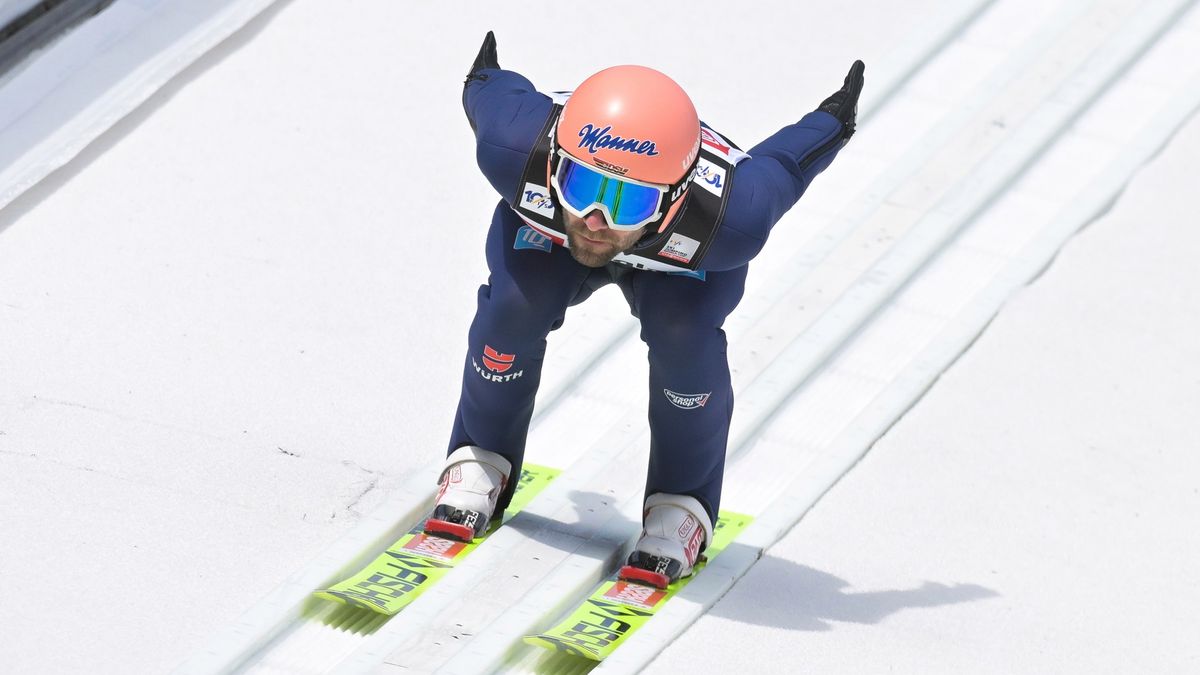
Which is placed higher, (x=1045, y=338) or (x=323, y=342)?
(x=323, y=342)

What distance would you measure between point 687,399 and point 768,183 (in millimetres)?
540

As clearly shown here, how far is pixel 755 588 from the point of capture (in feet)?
16.0

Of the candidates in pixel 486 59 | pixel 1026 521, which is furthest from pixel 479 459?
pixel 1026 521

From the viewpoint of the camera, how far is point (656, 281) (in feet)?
14.9

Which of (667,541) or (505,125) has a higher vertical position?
(505,125)

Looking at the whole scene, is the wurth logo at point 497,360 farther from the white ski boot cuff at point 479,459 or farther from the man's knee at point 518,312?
the white ski boot cuff at point 479,459

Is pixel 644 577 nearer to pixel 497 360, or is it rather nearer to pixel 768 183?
pixel 497 360

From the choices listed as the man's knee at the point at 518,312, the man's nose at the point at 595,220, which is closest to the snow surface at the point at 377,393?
the man's knee at the point at 518,312

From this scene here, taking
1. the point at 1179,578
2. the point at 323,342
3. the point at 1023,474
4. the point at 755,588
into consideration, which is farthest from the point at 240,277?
the point at 1179,578

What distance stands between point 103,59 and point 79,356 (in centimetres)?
174

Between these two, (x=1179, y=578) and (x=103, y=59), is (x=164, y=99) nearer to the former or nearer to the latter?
(x=103, y=59)

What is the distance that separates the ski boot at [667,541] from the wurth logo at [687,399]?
293 mm

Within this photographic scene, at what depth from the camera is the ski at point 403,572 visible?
4.62 m

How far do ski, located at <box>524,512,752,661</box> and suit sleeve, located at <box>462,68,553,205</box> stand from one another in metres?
→ 0.99
